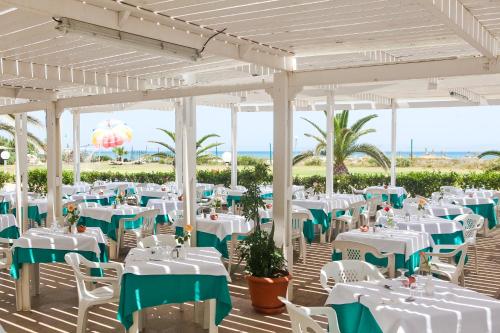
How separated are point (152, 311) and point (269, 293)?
1414 millimetres

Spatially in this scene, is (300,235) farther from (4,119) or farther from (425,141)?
(425,141)

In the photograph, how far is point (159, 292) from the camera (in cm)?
504

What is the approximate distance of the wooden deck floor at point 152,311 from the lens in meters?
5.72

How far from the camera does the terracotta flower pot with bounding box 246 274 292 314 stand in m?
6.08

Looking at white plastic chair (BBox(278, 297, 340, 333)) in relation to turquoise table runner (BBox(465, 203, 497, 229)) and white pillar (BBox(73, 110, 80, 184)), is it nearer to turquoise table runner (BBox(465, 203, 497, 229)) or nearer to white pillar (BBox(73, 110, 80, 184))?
turquoise table runner (BBox(465, 203, 497, 229))

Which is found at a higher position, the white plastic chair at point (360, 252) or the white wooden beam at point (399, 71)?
the white wooden beam at point (399, 71)

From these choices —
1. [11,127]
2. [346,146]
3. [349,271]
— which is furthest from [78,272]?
[11,127]

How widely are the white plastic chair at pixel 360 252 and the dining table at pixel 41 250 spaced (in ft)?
9.81

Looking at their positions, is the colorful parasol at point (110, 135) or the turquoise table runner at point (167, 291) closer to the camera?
the turquoise table runner at point (167, 291)

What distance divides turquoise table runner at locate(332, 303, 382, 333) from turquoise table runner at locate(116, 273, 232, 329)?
49.3 inches

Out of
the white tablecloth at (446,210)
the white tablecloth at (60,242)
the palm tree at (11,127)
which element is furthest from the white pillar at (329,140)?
the palm tree at (11,127)

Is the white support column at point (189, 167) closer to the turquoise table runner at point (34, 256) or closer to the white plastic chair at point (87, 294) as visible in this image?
the turquoise table runner at point (34, 256)

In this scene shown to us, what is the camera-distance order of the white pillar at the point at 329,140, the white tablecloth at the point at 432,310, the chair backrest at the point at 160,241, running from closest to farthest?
the white tablecloth at the point at 432,310 → the chair backrest at the point at 160,241 → the white pillar at the point at 329,140

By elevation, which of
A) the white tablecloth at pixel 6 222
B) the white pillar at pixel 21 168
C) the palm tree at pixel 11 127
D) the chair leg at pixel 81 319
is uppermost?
the palm tree at pixel 11 127
